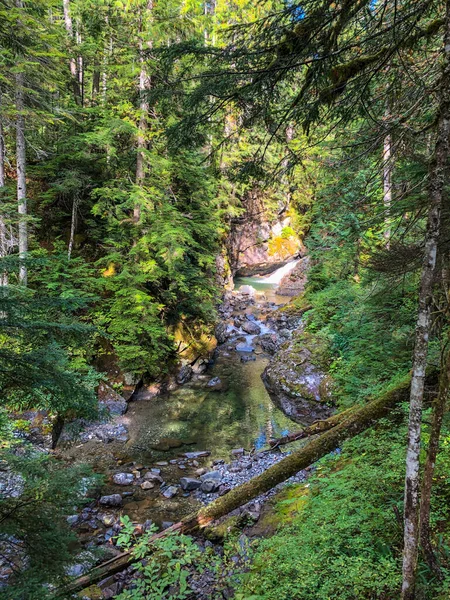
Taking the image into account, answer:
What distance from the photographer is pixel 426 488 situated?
282 cm

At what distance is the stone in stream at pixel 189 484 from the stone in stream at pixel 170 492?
0.20 meters

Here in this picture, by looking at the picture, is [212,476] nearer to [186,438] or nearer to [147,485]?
[147,485]

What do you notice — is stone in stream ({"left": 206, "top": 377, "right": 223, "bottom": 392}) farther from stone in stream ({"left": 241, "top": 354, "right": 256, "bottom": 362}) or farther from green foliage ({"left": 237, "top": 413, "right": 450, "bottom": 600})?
green foliage ({"left": 237, "top": 413, "right": 450, "bottom": 600})

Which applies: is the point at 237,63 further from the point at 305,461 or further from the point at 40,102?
the point at 40,102

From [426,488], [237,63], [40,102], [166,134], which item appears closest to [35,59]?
[40,102]

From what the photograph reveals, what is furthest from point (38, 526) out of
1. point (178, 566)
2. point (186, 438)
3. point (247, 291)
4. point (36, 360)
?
point (247, 291)

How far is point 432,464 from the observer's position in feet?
9.17

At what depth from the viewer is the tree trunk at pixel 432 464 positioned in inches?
107

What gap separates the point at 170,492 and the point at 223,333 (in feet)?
34.7

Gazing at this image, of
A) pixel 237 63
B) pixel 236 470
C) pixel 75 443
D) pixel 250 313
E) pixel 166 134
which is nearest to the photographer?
pixel 237 63

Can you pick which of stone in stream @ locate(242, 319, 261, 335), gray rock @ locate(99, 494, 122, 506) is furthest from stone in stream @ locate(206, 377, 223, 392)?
gray rock @ locate(99, 494, 122, 506)

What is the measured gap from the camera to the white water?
31.7 m

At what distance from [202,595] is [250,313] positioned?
17961 millimetres

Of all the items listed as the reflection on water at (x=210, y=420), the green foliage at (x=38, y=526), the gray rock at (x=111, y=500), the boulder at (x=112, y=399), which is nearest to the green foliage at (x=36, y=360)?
the green foliage at (x=38, y=526)
